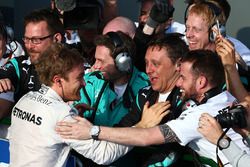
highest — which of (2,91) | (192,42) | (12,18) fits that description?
(192,42)

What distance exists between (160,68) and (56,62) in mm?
865

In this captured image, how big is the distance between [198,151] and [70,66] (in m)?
0.97

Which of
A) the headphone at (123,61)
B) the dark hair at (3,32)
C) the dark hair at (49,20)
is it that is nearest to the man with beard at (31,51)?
the dark hair at (49,20)

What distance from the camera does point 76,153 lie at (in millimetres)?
4516

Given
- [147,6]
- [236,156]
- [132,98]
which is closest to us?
[236,156]

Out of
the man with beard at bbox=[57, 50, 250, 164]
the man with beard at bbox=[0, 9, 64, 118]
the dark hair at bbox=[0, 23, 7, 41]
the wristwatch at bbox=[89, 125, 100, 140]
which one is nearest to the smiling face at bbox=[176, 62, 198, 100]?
the man with beard at bbox=[57, 50, 250, 164]

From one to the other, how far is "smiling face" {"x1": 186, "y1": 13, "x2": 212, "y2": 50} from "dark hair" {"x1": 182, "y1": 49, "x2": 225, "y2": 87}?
771mm

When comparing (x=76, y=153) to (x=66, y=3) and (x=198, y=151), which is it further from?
(x=66, y=3)

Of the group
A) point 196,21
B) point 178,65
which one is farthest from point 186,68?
point 196,21

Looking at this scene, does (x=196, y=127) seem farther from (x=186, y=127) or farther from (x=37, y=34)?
(x=37, y=34)

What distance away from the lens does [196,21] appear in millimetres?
5109

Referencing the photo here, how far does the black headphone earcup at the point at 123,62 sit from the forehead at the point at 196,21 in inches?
26.4

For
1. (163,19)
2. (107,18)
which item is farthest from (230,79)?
(107,18)

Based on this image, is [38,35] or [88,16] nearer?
[38,35]
